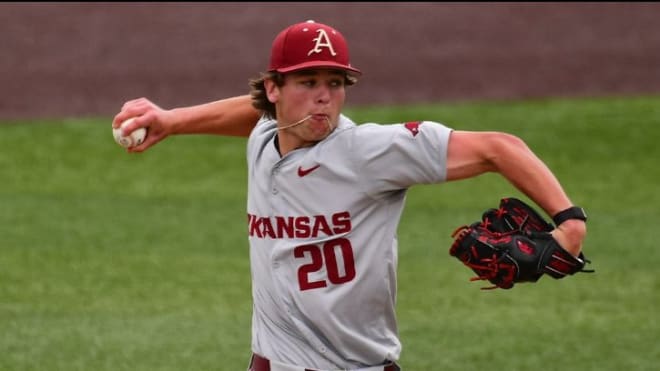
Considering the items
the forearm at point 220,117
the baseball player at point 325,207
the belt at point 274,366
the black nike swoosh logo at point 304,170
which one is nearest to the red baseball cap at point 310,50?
the baseball player at point 325,207

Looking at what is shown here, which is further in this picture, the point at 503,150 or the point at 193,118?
the point at 193,118

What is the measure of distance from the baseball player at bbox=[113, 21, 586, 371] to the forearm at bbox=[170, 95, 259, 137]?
0.23 meters

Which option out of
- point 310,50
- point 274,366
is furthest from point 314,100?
point 274,366

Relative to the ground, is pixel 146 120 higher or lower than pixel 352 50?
lower

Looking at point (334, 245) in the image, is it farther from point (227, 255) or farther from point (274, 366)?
point (227, 255)

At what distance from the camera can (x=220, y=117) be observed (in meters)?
4.95

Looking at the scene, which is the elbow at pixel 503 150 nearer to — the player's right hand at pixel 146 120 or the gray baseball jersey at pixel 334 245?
the gray baseball jersey at pixel 334 245

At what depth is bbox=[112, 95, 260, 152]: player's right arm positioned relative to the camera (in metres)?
4.66

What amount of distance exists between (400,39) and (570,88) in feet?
9.20

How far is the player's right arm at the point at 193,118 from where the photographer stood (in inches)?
184

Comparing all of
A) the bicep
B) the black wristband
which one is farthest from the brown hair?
the black wristband

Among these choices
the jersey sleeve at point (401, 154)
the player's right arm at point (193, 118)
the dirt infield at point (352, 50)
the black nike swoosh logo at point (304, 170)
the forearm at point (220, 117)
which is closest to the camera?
the jersey sleeve at point (401, 154)

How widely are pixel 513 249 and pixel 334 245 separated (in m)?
0.66

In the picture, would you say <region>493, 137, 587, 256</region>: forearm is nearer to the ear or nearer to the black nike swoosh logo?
the black nike swoosh logo
